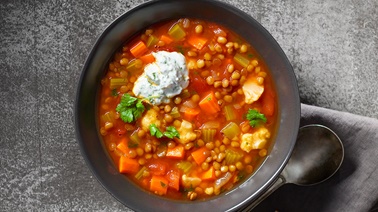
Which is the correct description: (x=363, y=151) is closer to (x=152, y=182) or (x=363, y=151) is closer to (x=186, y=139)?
(x=186, y=139)

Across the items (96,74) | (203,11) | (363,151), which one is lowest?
(363,151)

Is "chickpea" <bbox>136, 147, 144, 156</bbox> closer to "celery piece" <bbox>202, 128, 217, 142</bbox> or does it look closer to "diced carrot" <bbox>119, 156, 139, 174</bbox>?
"diced carrot" <bbox>119, 156, 139, 174</bbox>

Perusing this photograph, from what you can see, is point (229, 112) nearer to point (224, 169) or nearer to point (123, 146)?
point (224, 169)

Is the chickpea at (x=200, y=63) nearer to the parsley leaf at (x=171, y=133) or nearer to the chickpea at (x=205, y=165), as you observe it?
the parsley leaf at (x=171, y=133)

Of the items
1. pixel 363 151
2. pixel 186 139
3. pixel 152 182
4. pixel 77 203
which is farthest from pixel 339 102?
pixel 77 203

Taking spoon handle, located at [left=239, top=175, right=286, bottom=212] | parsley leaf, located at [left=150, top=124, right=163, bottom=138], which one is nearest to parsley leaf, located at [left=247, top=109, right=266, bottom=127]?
spoon handle, located at [left=239, top=175, right=286, bottom=212]
